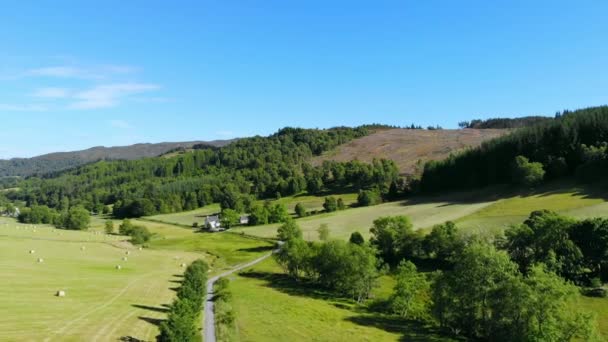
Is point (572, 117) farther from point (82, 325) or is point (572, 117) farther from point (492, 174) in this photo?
point (82, 325)

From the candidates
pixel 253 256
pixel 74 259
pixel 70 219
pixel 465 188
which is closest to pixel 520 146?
pixel 465 188

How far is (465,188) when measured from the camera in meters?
158

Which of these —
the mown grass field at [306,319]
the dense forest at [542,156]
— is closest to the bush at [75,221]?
the mown grass field at [306,319]

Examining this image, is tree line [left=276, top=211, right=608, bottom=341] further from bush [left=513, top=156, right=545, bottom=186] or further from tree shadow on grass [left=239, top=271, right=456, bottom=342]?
bush [left=513, top=156, right=545, bottom=186]

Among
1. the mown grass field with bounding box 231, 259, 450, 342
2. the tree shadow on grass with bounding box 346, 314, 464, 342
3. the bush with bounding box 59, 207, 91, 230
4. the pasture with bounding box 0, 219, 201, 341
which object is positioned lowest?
the tree shadow on grass with bounding box 346, 314, 464, 342

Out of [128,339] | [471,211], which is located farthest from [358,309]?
[471,211]

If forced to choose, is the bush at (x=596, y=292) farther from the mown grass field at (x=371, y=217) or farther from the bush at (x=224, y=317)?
the bush at (x=224, y=317)

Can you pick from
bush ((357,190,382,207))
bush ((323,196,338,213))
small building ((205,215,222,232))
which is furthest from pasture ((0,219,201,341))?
bush ((357,190,382,207))

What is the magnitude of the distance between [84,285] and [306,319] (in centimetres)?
3173

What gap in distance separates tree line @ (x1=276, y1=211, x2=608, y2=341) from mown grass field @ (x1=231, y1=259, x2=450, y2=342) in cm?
447

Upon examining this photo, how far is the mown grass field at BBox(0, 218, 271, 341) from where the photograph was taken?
1638 inches

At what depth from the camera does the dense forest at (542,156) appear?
436 ft

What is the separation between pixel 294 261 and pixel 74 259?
4185 cm

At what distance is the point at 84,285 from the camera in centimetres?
5875
